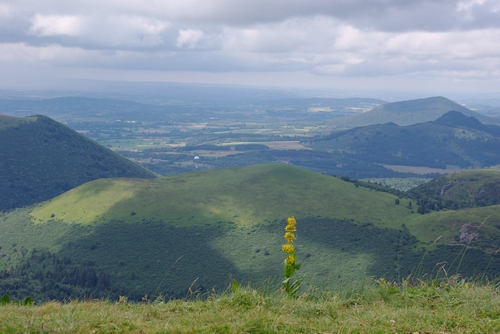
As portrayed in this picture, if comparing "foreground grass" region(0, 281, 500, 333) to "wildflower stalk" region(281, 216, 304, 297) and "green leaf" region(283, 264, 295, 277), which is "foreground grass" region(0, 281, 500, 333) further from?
"green leaf" region(283, 264, 295, 277)

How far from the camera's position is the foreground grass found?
9625 millimetres

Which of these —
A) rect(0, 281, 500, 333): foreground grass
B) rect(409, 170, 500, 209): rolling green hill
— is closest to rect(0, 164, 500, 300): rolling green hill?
rect(409, 170, 500, 209): rolling green hill

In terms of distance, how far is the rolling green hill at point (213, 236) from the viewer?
291 ft

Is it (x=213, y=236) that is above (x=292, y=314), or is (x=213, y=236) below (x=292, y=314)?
below

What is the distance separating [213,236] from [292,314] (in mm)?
103598

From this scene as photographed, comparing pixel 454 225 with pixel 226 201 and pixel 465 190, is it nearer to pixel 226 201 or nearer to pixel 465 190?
pixel 226 201

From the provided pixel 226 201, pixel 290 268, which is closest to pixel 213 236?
pixel 226 201

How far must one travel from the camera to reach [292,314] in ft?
36.1

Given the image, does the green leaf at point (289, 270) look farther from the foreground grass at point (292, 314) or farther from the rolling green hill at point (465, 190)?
the rolling green hill at point (465, 190)

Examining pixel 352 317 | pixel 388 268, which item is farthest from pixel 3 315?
pixel 388 268

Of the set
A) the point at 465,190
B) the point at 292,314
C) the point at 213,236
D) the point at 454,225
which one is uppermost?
the point at 292,314

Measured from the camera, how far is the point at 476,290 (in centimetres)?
1259

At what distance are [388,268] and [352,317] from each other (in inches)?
3290

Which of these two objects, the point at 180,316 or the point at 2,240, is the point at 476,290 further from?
the point at 2,240
